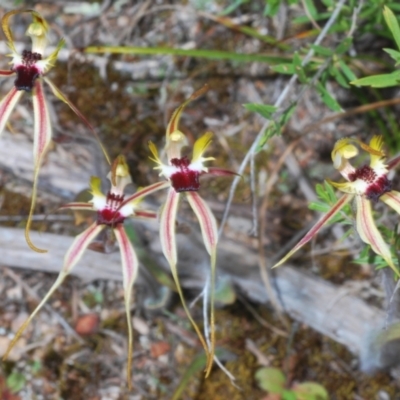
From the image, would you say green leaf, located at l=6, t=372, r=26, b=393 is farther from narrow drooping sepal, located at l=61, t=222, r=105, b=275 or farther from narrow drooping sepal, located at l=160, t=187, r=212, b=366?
narrow drooping sepal, located at l=160, t=187, r=212, b=366

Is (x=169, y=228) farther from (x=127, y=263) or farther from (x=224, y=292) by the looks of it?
(x=224, y=292)

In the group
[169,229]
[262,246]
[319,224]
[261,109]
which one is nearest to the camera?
[319,224]

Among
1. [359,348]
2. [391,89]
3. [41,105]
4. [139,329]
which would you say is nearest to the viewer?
[41,105]

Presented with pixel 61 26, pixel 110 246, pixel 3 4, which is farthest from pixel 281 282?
pixel 3 4

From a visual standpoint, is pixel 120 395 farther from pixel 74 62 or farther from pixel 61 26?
pixel 61 26

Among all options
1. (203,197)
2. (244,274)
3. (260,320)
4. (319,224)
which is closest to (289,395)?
(260,320)

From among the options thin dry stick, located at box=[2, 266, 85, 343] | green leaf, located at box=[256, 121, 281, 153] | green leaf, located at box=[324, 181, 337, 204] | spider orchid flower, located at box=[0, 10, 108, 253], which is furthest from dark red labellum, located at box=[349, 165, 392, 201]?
thin dry stick, located at box=[2, 266, 85, 343]

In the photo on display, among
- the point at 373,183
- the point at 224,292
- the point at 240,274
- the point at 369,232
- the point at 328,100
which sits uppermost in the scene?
the point at 328,100
